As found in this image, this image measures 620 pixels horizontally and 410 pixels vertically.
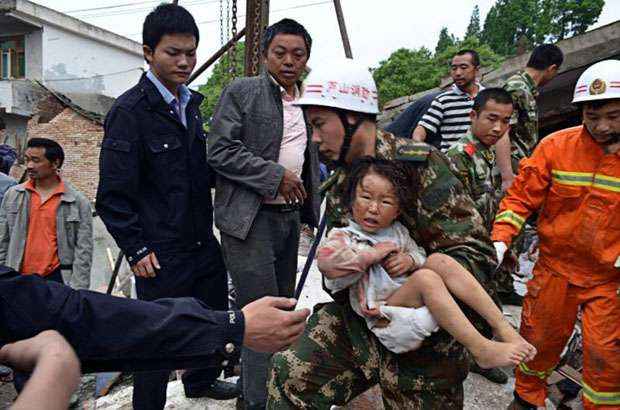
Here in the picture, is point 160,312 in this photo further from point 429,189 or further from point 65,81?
point 65,81

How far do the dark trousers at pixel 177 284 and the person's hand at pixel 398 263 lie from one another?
4.21 ft

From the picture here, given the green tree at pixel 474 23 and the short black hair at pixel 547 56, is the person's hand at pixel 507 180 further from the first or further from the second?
the green tree at pixel 474 23

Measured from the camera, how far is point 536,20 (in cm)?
5122

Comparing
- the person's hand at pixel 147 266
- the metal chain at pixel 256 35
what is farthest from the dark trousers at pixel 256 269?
the metal chain at pixel 256 35

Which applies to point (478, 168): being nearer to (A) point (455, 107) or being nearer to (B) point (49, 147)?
(A) point (455, 107)

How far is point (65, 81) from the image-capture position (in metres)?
24.4

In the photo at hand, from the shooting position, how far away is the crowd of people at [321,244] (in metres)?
1.61

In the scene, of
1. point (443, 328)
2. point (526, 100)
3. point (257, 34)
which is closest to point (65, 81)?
point (257, 34)

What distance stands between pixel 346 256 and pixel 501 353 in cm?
64

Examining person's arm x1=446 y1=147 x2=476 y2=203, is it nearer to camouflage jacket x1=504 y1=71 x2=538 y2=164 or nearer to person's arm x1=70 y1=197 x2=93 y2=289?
camouflage jacket x1=504 y1=71 x2=538 y2=164

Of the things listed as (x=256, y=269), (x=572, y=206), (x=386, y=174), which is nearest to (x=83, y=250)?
(x=256, y=269)

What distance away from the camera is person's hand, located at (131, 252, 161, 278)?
2527 mm

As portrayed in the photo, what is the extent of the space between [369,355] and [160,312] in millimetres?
897

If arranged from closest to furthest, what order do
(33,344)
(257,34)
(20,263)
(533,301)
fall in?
(33,344) → (533,301) → (20,263) → (257,34)
